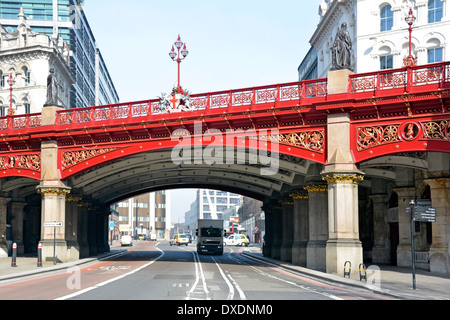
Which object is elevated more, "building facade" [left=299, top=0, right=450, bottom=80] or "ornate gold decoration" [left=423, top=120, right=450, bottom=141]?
"building facade" [left=299, top=0, right=450, bottom=80]

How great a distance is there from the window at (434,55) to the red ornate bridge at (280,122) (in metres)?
25.9

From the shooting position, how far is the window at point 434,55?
54.2 metres

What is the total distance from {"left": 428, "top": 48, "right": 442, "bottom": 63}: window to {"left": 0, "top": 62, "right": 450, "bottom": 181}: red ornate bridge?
2594 cm

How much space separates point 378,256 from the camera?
3828 centimetres

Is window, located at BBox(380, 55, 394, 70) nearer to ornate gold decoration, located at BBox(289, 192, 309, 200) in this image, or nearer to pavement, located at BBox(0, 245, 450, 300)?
ornate gold decoration, located at BBox(289, 192, 309, 200)

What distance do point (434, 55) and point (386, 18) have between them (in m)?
5.97

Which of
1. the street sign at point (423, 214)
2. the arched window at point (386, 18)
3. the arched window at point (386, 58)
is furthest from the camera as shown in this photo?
the arched window at point (386, 18)

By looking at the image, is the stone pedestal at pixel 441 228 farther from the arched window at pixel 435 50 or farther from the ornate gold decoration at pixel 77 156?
the arched window at pixel 435 50

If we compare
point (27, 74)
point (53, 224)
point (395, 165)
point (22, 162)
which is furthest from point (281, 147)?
point (27, 74)

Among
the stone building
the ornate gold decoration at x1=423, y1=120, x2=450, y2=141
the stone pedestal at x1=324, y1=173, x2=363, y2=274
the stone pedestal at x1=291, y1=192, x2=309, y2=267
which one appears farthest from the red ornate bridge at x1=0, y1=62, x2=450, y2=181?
the stone pedestal at x1=291, y1=192, x2=309, y2=267

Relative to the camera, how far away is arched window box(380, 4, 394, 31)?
2240 inches

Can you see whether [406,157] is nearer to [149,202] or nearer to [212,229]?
[212,229]

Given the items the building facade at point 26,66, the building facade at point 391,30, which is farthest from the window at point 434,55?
the building facade at point 26,66
